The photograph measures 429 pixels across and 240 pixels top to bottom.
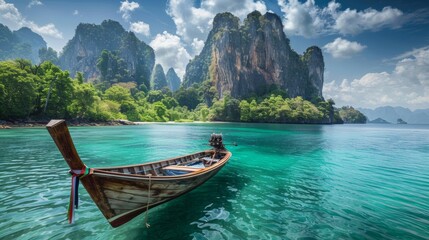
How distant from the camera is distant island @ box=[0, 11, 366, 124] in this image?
4925 centimetres

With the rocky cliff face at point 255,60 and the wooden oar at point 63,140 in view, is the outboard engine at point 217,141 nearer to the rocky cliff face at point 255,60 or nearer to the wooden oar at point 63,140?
the wooden oar at point 63,140

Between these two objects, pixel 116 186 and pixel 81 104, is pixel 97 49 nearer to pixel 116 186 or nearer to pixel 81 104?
pixel 81 104

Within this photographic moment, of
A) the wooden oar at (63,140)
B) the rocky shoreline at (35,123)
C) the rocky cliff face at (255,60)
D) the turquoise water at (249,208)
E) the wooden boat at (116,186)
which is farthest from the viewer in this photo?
the rocky cliff face at (255,60)

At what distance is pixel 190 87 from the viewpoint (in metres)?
169

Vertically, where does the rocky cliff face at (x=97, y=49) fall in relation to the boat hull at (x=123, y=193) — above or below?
above

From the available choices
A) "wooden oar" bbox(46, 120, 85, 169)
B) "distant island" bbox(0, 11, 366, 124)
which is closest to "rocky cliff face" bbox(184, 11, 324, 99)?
"distant island" bbox(0, 11, 366, 124)

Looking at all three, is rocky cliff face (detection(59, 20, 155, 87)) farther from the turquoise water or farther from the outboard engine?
the turquoise water

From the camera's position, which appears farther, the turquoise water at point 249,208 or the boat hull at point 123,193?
the turquoise water at point 249,208

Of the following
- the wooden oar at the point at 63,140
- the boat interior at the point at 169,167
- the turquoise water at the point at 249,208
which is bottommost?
the turquoise water at the point at 249,208

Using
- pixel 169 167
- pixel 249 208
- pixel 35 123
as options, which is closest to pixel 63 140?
pixel 169 167

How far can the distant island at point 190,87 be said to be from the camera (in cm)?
4925

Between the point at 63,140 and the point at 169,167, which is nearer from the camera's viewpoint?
the point at 63,140

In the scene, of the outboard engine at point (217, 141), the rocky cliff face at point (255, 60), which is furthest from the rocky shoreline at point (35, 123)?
the rocky cliff face at point (255, 60)

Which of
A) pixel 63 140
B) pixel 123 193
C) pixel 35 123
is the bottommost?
pixel 35 123
